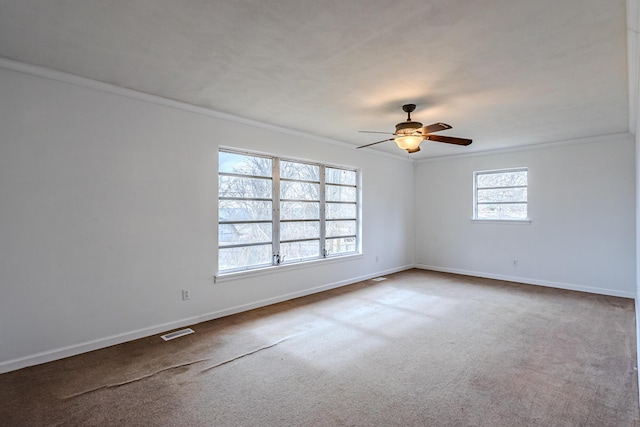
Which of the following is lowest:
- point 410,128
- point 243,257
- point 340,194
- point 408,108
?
point 243,257

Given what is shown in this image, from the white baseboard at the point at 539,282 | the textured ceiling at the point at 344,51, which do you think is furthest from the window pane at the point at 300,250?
the white baseboard at the point at 539,282

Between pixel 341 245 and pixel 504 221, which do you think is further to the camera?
pixel 504 221

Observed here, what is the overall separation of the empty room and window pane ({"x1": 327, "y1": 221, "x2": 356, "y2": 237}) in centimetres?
22

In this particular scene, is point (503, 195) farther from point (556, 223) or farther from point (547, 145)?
point (547, 145)

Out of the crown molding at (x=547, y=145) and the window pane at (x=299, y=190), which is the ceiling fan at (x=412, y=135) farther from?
the crown molding at (x=547, y=145)

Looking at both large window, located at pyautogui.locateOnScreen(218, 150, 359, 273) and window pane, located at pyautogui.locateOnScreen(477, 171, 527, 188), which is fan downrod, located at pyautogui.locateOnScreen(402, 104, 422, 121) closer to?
large window, located at pyautogui.locateOnScreen(218, 150, 359, 273)

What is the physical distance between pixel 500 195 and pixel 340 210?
10.5ft

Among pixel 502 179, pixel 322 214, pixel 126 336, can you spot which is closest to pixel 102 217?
pixel 126 336

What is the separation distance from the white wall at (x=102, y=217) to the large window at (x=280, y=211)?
0.24 metres

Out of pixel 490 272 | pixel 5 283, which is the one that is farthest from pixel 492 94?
pixel 5 283

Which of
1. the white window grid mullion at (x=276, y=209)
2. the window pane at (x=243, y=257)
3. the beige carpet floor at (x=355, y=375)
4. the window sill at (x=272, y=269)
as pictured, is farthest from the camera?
the white window grid mullion at (x=276, y=209)

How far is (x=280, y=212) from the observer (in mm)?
4848

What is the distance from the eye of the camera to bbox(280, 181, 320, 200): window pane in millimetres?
4938

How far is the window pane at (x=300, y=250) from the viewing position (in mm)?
4961
